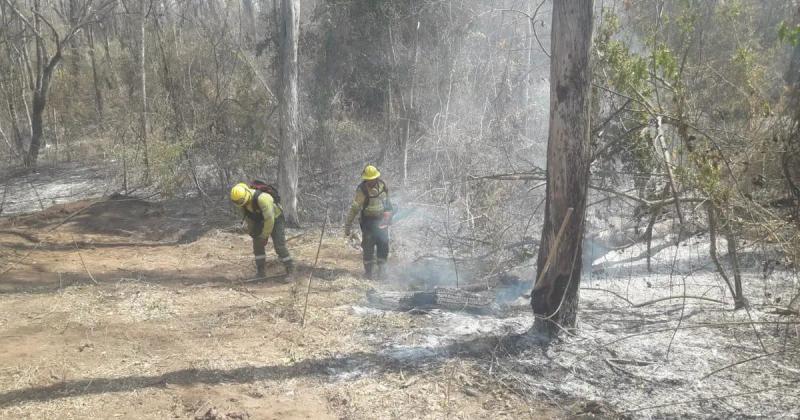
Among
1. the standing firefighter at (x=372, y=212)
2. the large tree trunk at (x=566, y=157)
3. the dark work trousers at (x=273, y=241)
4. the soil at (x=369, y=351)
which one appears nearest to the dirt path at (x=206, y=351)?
the soil at (x=369, y=351)

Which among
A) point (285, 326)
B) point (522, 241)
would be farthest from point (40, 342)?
point (522, 241)

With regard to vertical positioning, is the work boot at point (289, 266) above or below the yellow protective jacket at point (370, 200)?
below

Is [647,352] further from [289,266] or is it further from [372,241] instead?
[289,266]

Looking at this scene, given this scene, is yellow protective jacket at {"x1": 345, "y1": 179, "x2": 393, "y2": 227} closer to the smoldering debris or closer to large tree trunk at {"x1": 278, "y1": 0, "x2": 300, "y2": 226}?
the smoldering debris

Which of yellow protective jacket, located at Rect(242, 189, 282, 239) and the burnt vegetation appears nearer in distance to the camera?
the burnt vegetation

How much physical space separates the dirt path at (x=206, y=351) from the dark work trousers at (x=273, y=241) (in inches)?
14.3

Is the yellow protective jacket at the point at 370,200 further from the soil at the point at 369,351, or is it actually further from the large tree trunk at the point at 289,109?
the large tree trunk at the point at 289,109

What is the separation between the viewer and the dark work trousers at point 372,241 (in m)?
7.60

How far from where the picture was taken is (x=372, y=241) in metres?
7.74

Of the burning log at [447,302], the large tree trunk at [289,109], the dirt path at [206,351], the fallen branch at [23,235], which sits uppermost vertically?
the large tree trunk at [289,109]

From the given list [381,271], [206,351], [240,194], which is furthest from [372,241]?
[206,351]

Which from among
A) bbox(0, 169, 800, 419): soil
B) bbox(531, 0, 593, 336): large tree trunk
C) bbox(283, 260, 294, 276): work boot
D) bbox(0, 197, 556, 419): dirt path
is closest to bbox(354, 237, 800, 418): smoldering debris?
bbox(0, 169, 800, 419): soil

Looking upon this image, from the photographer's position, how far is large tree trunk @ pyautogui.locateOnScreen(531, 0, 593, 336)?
4.62 m

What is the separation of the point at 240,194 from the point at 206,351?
2274 millimetres
